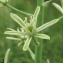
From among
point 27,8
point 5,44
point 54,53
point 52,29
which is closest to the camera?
point 5,44

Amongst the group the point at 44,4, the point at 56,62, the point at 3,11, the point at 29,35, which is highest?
the point at 3,11

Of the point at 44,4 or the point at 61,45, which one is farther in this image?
the point at 61,45

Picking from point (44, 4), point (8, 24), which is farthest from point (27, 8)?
point (44, 4)

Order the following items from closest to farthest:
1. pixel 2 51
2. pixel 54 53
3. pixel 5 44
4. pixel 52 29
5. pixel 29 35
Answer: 1. pixel 29 35
2. pixel 2 51
3. pixel 5 44
4. pixel 54 53
5. pixel 52 29

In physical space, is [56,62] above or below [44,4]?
below

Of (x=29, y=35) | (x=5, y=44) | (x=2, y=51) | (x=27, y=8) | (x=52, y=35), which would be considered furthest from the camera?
(x=27, y=8)

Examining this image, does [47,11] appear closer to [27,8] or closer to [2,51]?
[27,8]

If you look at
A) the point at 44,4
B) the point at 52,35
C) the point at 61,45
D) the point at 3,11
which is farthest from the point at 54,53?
the point at 44,4

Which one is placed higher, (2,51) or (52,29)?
(52,29)

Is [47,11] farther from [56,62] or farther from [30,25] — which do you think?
[30,25]
